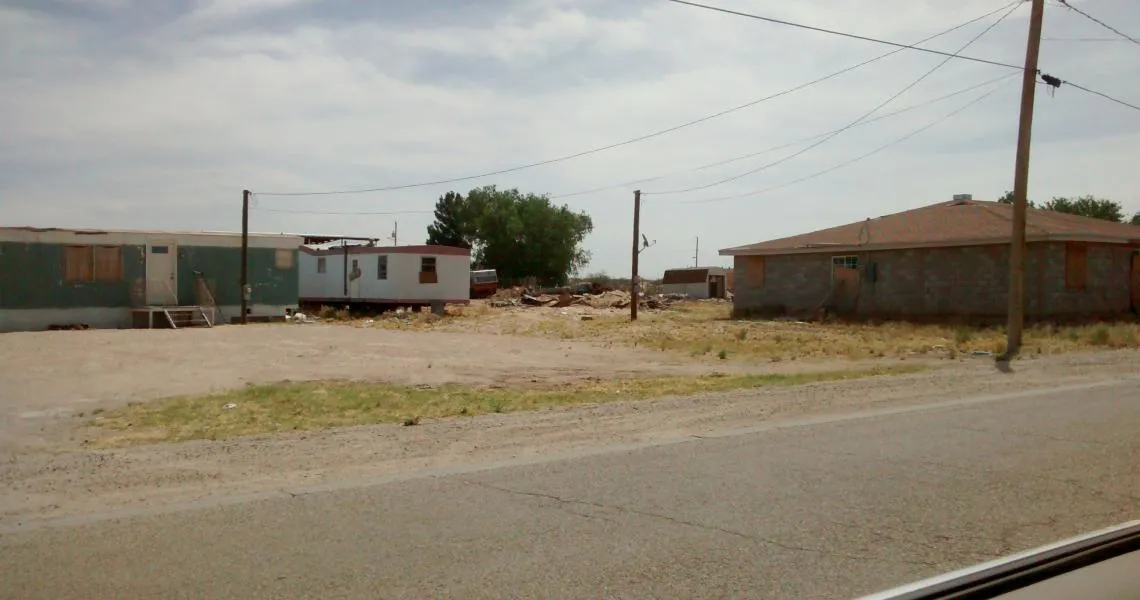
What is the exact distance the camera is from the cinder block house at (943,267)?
31328 mm

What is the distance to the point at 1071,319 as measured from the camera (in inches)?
1210

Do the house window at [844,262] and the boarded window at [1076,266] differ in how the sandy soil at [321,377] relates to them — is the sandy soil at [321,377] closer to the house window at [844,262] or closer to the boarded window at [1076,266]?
the boarded window at [1076,266]

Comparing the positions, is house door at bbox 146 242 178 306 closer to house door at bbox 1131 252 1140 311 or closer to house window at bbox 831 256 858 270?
house window at bbox 831 256 858 270

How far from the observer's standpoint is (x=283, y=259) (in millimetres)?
37688

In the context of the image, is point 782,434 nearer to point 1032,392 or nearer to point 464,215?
point 1032,392

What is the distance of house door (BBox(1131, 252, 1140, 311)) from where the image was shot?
33.6 m

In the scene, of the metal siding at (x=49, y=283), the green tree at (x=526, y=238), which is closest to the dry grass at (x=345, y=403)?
the metal siding at (x=49, y=283)

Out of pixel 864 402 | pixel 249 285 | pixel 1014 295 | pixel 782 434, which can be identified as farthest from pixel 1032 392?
pixel 249 285

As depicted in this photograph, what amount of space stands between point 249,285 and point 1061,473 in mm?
32734

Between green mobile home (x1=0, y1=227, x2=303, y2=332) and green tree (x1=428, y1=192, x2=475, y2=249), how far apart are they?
49.9 metres

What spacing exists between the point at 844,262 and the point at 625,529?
33.1 metres

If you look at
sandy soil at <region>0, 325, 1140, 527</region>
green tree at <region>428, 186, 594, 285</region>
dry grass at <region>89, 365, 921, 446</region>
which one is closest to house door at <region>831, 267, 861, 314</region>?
sandy soil at <region>0, 325, 1140, 527</region>

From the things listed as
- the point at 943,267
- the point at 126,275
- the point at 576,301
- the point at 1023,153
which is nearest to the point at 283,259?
the point at 126,275

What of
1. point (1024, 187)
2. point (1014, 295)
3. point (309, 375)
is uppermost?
point (1024, 187)
